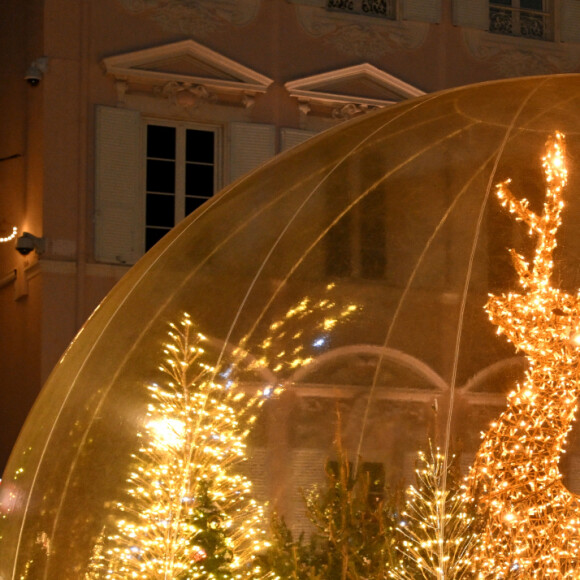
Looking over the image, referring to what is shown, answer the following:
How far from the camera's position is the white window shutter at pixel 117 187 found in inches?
565

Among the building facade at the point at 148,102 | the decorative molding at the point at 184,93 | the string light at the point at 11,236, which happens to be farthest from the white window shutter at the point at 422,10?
the string light at the point at 11,236

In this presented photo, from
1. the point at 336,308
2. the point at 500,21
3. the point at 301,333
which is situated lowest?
the point at 301,333

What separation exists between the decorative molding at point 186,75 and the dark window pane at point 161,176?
0.70 metres

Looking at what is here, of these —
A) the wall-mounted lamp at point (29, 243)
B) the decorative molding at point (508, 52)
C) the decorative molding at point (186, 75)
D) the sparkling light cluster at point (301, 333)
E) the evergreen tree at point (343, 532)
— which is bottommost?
the evergreen tree at point (343, 532)

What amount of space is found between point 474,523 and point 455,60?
1130 cm

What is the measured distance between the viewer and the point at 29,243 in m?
14.0

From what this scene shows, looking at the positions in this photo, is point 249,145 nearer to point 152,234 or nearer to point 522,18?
point 152,234

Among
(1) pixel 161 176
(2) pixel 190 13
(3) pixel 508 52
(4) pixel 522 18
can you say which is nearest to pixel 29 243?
(1) pixel 161 176

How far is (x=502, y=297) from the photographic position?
5.86 metres

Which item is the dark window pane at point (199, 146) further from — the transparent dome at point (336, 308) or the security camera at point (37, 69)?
the transparent dome at point (336, 308)

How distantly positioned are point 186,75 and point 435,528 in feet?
32.4

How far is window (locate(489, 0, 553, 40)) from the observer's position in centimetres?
1659

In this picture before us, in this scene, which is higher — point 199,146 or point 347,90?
point 347,90

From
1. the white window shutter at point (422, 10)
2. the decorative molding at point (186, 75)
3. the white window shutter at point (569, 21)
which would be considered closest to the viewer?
the decorative molding at point (186, 75)
